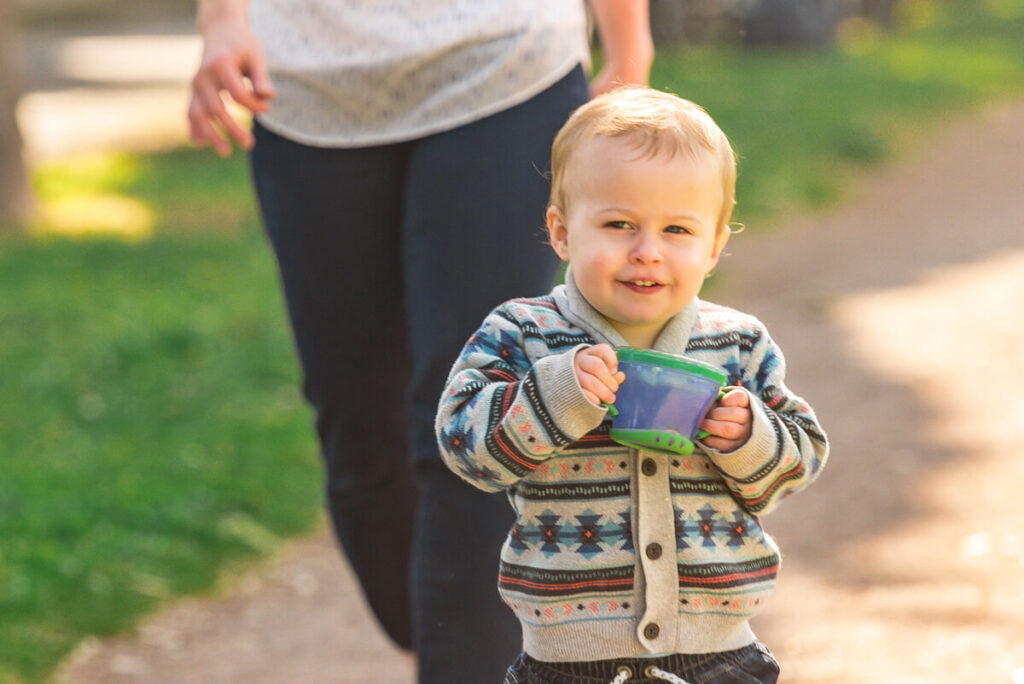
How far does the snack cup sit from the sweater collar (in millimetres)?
114

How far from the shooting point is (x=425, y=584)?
89.7 inches

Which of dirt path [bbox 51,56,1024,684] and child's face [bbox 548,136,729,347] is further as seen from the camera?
dirt path [bbox 51,56,1024,684]

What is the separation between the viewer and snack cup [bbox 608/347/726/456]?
1.64m

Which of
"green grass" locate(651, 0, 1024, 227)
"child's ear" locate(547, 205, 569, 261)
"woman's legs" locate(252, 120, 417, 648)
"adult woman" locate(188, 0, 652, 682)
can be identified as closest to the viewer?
"child's ear" locate(547, 205, 569, 261)

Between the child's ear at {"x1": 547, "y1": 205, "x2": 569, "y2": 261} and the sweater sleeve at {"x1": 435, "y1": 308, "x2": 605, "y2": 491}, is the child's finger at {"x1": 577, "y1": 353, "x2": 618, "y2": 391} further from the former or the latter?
the child's ear at {"x1": 547, "y1": 205, "x2": 569, "y2": 261}

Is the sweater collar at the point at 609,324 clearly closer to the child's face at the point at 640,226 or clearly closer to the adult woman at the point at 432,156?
the child's face at the point at 640,226

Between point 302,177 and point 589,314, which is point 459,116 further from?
point 589,314

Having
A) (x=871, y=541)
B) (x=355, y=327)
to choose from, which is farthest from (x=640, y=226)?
(x=871, y=541)

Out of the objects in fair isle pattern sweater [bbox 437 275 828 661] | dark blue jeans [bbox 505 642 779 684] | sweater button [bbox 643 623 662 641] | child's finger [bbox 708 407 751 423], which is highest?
child's finger [bbox 708 407 751 423]

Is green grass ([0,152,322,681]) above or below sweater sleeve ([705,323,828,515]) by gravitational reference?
below

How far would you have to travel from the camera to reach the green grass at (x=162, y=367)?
3703 millimetres

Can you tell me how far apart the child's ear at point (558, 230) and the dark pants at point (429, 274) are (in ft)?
1.15

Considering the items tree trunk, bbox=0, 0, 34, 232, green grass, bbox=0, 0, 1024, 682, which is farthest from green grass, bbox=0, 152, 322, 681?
tree trunk, bbox=0, 0, 34, 232

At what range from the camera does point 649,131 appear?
5.66 ft
